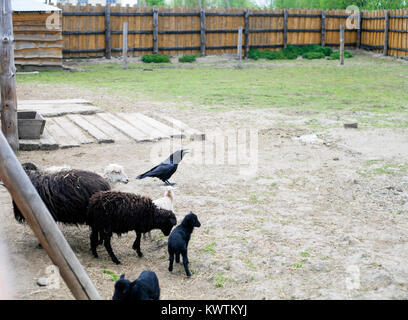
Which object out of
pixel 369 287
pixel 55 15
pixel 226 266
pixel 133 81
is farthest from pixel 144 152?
pixel 55 15

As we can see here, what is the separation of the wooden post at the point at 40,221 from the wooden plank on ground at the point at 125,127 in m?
6.00

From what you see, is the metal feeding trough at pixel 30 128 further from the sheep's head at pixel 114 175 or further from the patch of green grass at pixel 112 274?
the patch of green grass at pixel 112 274

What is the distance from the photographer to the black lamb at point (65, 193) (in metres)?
5.10

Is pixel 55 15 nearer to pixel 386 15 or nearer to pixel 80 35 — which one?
pixel 80 35

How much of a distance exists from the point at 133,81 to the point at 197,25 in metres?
10.1

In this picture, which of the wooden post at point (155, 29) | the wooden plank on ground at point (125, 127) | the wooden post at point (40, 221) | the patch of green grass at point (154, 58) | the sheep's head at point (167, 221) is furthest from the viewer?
the wooden post at point (155, 29)

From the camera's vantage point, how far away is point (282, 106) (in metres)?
12.9

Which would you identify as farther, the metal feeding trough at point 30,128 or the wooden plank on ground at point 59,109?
the wooden plank on ground at point 59,109

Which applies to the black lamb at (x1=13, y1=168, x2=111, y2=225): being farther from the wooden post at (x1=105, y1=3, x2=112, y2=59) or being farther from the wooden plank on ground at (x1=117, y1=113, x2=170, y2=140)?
the wooden post at (x1=105, y1=3, x2=112, y2=59)

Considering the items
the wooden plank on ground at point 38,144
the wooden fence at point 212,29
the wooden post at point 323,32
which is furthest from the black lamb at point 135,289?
the wooden post at point 323,32

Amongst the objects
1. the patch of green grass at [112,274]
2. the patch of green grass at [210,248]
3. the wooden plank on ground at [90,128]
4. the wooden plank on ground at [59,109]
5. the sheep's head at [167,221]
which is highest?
the wooden plank on ground at [59,109]

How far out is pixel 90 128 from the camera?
10242 millimetres

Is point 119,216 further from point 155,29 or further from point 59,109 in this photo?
point 155,29

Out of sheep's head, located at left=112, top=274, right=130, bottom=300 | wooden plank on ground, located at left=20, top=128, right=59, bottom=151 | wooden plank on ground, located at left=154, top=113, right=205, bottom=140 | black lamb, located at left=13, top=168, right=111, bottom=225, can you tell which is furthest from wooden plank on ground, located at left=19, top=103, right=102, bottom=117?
sheep's head, located at left=112, top=274, right=130, bottom=300
